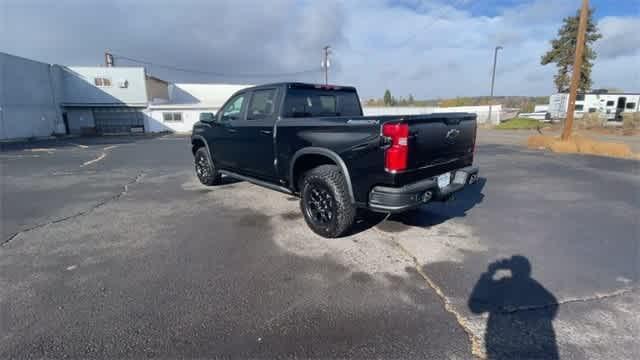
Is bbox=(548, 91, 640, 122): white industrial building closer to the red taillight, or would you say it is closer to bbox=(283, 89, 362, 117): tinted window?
bbox=(283, 89, 362, 117): tinted window

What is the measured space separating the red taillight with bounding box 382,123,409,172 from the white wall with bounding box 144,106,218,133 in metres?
30.1

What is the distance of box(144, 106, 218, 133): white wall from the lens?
30219 millimetres

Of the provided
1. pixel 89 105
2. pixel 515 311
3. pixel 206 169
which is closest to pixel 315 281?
pixel 515 311

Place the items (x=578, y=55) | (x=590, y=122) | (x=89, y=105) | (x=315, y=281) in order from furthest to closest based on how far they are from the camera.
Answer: (x=89, y=105) < (x=590, y=122) < (x=578, y=55) < (x=315, y=281)

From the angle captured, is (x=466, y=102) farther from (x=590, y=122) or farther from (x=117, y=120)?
(x=117, y=120)

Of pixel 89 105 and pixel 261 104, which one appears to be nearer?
pixel 261 104

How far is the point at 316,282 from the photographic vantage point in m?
2.90

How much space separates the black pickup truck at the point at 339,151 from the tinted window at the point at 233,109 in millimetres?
20

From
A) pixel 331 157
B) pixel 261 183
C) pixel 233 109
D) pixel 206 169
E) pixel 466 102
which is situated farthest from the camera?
pixel 466 102

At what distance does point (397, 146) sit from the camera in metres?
3.00

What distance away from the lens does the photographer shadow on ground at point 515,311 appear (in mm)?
2044

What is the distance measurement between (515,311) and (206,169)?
592 cm

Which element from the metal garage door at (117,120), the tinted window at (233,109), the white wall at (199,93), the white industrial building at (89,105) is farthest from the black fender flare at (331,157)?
the white wall at (199,93)

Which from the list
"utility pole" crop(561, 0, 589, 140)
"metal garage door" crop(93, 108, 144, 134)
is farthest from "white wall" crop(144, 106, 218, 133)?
"utility pole" crop(561, 0, 589, 140)
